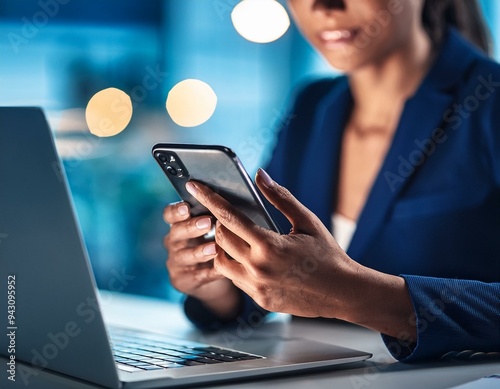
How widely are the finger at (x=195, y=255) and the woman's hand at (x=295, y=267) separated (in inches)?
4.0

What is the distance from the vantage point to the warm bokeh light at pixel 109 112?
351cm

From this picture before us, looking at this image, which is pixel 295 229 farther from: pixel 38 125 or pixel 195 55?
pixel 195 55

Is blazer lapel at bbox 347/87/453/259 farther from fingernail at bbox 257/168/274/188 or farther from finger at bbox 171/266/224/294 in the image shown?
fingernail at bbox 257/168/274/188

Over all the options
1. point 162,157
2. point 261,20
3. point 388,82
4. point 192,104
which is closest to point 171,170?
point 162,157

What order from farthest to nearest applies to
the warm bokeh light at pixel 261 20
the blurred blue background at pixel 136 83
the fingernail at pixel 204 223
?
the blurred blue background at pixel 136 83, the warm bokeh light at pixel 261 20, the fingernail at pixel 204 223

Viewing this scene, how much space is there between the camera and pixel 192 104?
3.70m

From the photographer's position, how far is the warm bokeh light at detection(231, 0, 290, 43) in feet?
9.05

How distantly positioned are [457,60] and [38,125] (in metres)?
1.01

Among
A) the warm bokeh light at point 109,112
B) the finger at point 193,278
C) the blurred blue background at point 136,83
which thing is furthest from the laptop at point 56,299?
the warm bokeh light at point 109,112

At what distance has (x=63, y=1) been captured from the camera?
3.36 metres

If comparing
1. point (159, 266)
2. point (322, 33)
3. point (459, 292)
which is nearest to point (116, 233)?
point (159, 266)

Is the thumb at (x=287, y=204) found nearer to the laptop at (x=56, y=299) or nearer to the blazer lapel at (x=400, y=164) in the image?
the laptop at (x=56, y=299)

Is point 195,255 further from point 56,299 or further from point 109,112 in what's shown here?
point 109,112

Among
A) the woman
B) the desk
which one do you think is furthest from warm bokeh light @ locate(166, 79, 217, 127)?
the desk
